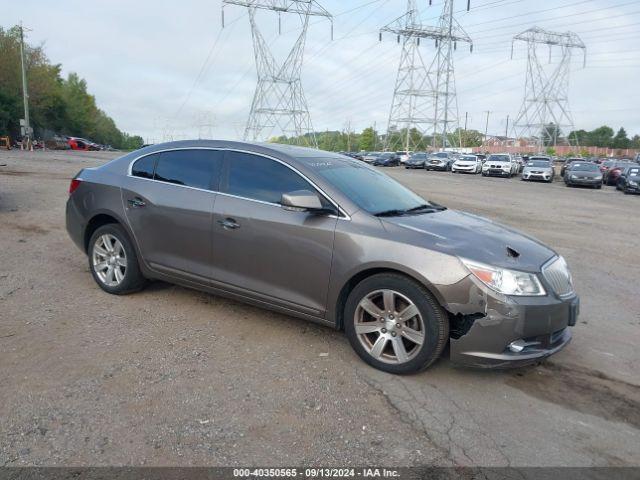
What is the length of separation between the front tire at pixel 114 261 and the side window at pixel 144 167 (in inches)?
22.9

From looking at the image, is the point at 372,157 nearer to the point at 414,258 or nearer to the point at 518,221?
the point at 518,221

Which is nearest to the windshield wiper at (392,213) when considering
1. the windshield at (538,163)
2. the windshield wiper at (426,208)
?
the windshield wiper at (426,208)

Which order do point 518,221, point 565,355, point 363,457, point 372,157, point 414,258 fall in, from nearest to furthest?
1. point 363,457
2. point 414,258
3. point 565,355
4. point 518,221
5. point 372,157

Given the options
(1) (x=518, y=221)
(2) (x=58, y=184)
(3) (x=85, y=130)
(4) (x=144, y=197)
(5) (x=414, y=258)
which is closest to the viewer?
(5) (x=414, y=258)

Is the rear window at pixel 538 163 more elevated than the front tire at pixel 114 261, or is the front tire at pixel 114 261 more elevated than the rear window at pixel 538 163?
the rear window at pixel 538 163

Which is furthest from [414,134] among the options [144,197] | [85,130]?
[144,197]

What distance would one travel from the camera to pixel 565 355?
4.47m

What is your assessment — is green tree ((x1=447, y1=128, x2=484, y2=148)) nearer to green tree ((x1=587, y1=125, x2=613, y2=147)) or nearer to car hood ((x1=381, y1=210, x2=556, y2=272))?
green tree ((x1=587, y1=125, x2=613, y2=147))

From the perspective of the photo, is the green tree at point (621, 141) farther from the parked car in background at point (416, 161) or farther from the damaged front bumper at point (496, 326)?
the damaged front bumper at point (496, 326)

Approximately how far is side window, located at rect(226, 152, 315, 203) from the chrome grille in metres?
1.91

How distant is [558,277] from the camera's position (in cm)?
398

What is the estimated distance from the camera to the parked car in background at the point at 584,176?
2892 cm

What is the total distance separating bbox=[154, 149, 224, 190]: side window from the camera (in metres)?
4.88

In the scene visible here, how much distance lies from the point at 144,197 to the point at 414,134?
3788 inches
